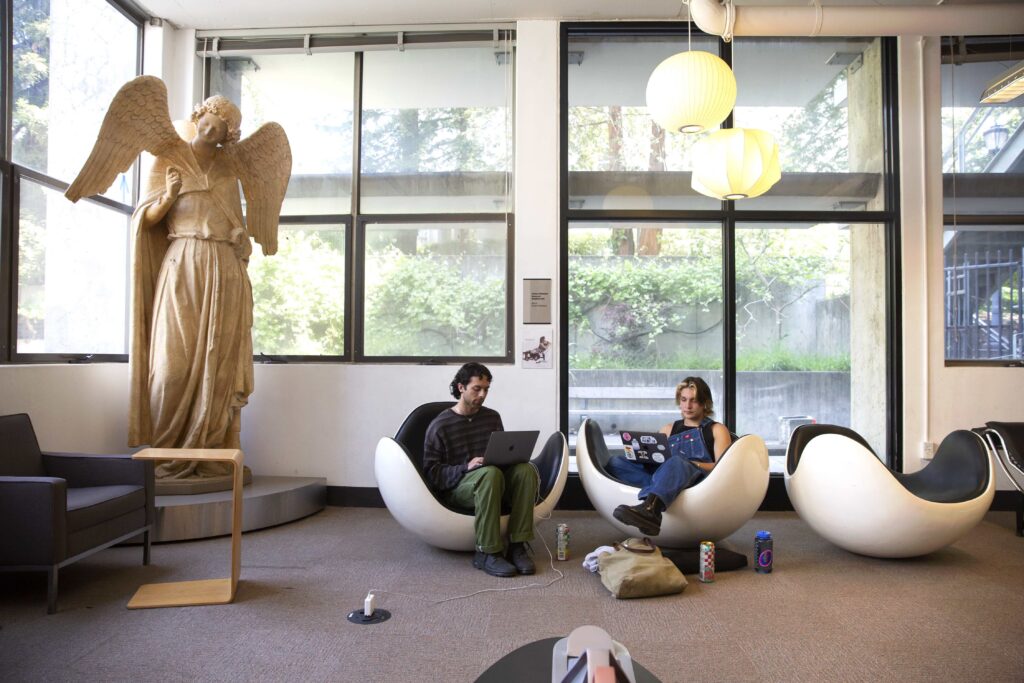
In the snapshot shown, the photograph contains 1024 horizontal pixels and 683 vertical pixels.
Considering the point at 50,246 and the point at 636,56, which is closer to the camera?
the point at 50,246

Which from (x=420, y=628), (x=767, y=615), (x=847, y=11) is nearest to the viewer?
(x=420, y=628)

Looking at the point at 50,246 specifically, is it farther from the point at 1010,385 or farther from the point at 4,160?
the point at 1010,385

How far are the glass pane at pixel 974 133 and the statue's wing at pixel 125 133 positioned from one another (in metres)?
5.61

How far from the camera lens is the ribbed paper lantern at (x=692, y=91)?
3.66 m

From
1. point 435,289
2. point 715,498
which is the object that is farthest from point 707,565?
point 435,289

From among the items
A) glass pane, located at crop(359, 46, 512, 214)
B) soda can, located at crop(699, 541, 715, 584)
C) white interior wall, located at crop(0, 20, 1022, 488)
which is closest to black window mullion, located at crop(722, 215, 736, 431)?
white interior wall, located at crop(0, 20, 1022, 488)

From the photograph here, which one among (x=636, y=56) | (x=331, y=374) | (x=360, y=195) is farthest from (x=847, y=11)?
(x=331, y=374)

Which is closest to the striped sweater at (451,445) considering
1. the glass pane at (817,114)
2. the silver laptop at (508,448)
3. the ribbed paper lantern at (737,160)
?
the silver laptop at (508,448)

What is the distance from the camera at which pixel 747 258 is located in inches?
212

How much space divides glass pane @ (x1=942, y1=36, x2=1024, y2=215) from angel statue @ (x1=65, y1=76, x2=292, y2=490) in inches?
208

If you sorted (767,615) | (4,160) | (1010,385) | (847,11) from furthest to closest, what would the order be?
(1010,385), (847,11), (4,160), (767,615)

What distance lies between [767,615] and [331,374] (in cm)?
352

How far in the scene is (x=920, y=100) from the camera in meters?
5.23

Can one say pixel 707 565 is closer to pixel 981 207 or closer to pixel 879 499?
pixel 879 499
